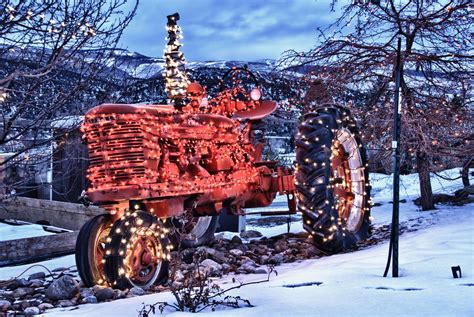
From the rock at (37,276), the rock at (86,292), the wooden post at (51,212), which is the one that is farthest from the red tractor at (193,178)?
the wooden post at (51,212)

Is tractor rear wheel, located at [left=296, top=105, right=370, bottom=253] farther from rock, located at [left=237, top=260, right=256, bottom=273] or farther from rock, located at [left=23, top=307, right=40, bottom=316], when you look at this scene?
rock, located at [left=23, top=307, right=40, bottom=316]

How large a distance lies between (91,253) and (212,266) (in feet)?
4.40

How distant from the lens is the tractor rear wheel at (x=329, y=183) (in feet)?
20.1

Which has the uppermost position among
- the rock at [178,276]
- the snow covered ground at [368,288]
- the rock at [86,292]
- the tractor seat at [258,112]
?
the tractor seat at [258,112]

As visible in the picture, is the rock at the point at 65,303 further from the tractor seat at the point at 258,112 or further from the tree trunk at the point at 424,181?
the tree trunk at the point at 424,181

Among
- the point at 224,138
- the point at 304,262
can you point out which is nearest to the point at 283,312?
the point at 304,262

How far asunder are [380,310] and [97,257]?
2.80 m

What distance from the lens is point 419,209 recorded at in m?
9.19

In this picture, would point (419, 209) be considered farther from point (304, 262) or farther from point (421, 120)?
point (304, 262)

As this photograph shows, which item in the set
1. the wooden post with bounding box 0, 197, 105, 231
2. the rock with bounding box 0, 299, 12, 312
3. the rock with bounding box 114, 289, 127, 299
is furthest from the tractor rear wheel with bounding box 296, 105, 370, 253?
the wooden post with bounding box 0, 197, 105, 231

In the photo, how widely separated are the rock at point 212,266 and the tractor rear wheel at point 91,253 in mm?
1040

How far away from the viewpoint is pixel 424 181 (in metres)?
8.80

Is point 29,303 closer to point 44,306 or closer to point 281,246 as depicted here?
point 44,306

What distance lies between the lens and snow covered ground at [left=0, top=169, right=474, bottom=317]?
131 inches
